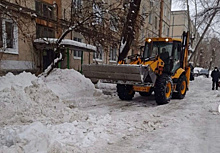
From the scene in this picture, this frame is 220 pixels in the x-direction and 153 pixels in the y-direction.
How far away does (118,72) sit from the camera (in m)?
7.27

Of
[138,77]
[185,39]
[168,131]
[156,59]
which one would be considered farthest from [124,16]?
[168,131]

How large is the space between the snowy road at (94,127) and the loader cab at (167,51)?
1893 mm

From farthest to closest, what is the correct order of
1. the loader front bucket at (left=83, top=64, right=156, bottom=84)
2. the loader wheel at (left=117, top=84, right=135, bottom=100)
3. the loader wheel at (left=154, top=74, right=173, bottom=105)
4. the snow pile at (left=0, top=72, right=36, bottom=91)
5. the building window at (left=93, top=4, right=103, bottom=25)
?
the building window at (left=93, top=4, right=103, bottom=25)
the loader wheel at (left=117, top=84, right=135, bottom=100)
the loader wheel at (left=154, top=74, right=173, bottom=105)
the loader front bucket at (left=83, top=64, right=156, bottom=84)
the snow pile at (left=0, top=72, right=36, bottom=91)

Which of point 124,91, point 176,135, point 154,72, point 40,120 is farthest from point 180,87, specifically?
point 40,120

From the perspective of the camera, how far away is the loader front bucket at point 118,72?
22.3 feet

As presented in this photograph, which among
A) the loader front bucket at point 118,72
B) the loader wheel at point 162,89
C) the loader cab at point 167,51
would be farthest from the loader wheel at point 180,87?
the loader front bucket at point 118,72

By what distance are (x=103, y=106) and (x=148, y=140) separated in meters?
3.26

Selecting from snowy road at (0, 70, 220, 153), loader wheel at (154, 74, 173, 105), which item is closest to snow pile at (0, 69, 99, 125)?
snowy road at (0, 70, 220, 153)

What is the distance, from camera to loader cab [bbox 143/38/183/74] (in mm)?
8336

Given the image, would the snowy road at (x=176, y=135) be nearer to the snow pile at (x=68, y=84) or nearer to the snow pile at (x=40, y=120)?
the snow pile at (x=40, y=120)

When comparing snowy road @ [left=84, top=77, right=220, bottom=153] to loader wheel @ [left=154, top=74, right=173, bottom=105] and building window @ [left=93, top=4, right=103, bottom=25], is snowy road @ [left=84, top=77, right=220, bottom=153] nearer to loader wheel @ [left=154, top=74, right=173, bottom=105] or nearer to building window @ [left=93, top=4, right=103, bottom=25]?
loader wheel @ [left=154, top=74, right=173, bottom=105]

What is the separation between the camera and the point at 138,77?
681 centimetres

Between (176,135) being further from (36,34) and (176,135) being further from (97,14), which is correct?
(36,34)

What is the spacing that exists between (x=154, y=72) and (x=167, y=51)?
5.56 ft
